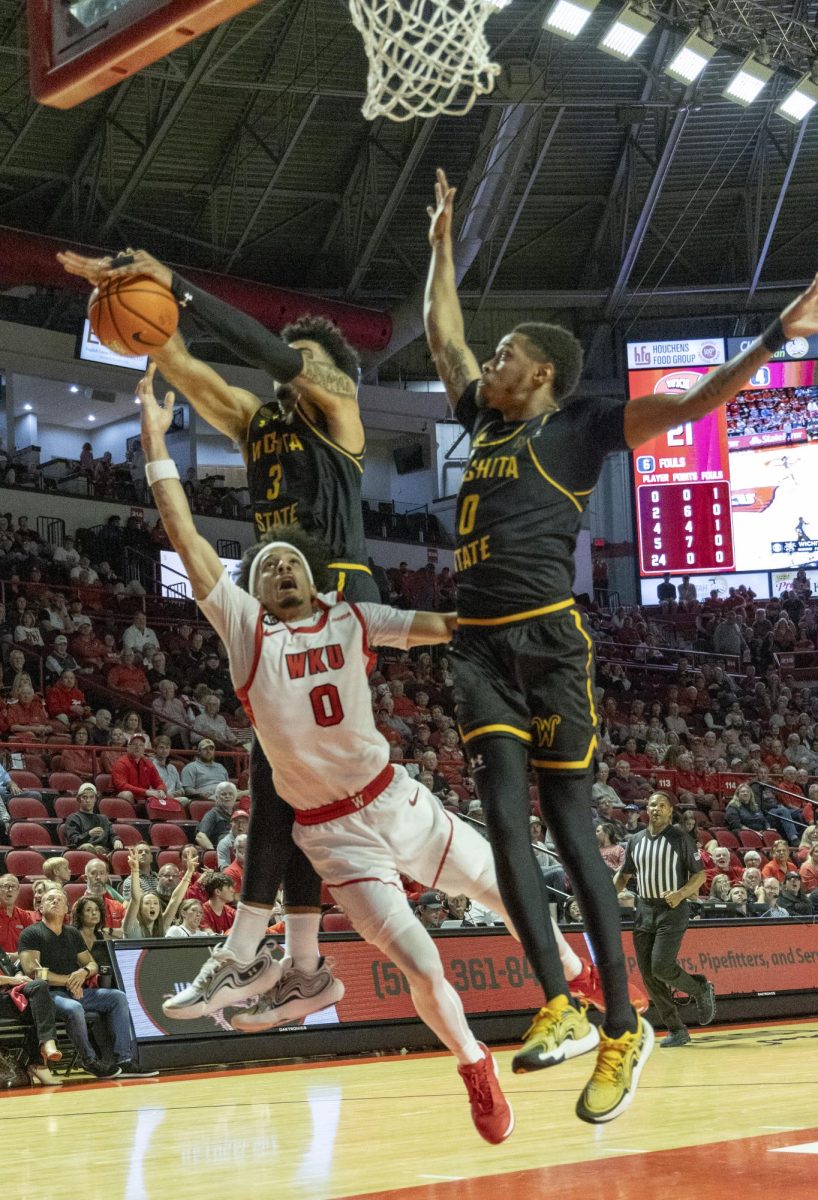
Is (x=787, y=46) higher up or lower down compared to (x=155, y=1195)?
higher up

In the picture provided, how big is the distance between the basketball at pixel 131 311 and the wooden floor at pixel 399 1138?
3133 mm

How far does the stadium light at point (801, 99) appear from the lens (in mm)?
23156

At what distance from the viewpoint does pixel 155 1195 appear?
5387mm

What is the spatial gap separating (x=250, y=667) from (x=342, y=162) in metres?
22.7

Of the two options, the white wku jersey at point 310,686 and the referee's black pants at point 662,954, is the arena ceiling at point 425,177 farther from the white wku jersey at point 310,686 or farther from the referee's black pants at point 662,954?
the white wku jersey at point 310,686

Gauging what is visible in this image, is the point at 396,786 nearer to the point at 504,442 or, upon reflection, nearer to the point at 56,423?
the point at 504,442

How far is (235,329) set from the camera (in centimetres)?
498

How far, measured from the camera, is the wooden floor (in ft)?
17.4

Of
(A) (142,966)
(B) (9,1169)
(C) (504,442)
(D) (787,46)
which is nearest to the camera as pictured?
(C) (504,442)

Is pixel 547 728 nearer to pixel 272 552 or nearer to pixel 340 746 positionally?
pixel 340 746

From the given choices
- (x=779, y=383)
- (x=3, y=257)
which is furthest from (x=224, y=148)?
(x=779, y=383)

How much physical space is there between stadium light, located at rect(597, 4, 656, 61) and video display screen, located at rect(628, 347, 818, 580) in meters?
9.57

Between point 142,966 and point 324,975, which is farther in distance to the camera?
point 142,966

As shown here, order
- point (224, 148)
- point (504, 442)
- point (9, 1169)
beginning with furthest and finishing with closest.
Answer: point (224, 148) < point (9, 1169) < point (504, 442)
